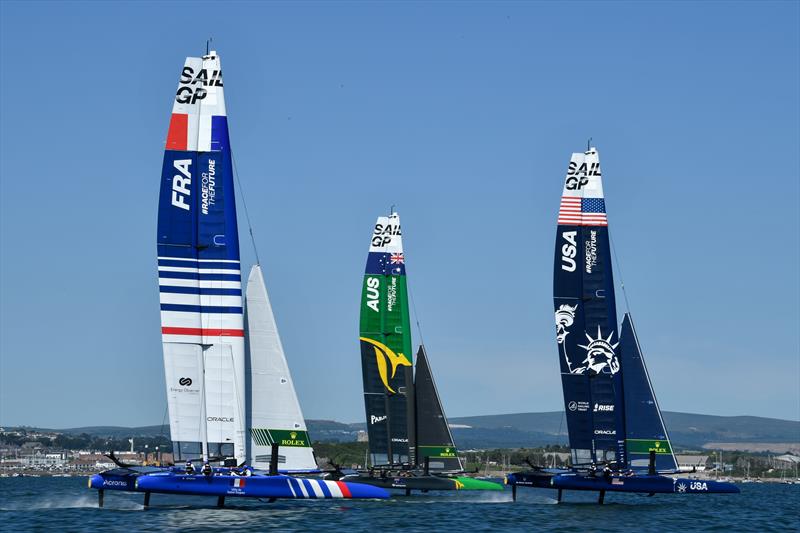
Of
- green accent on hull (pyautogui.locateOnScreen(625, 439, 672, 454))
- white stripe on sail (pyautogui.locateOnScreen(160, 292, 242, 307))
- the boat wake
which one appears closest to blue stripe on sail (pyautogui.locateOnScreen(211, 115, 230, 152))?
white stripe on sail (pyautogui.locateOnScreen(160, 292, 242, 307))

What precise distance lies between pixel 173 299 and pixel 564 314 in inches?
620

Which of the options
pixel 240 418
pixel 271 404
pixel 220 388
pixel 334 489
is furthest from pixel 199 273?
pixel 334 489

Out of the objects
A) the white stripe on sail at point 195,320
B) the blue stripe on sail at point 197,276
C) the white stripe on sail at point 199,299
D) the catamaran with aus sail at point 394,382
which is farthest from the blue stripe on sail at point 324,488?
the catamaran with aus sail at point 394,382

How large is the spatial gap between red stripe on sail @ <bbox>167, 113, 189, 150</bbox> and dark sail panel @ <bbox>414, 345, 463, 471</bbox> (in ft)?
70.5

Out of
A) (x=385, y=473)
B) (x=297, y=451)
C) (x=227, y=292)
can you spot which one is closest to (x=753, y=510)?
(x=385, y=473)

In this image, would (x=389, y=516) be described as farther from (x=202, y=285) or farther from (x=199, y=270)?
(x=199, y=270)

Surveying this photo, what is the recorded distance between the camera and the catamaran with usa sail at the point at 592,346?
50969 millimetres

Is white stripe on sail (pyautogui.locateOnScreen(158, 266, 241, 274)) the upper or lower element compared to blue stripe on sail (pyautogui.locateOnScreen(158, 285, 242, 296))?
upper

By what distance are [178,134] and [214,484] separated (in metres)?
10.1

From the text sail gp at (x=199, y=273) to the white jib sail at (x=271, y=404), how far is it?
254 cm

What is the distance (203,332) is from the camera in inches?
1645

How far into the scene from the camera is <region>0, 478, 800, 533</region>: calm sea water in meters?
38.9

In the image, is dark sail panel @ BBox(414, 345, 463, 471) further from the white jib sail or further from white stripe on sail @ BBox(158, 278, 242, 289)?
white stripe on sail @ BBox(158, 278, 242, 289)

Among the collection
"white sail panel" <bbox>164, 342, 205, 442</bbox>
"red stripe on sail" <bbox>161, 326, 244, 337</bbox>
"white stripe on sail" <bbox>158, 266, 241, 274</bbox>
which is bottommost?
"white sail panel" <bbox>164, 342, 205, 442</bbox>
